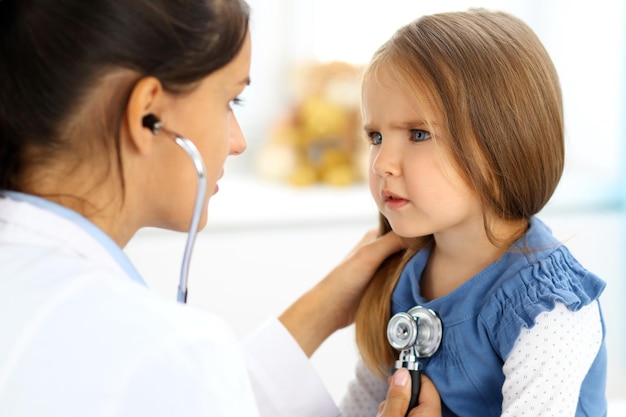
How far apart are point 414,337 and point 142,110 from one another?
1.85 feet

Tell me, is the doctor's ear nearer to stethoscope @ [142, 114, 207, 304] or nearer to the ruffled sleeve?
stethoscope @ [142, 114, 207, 304]

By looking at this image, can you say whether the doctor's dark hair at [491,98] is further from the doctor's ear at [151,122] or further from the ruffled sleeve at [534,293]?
the doctor's ear at [151,122]

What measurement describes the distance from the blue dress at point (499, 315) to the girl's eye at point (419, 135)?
209mm

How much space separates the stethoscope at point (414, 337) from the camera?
1335 mm

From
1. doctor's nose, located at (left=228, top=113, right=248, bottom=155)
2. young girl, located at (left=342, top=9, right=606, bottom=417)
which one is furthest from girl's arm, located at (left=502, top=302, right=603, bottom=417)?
doctor's nose, located at (left=228, top=113, right=248, bottom=155)

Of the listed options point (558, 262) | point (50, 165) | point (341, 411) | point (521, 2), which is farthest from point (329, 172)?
point (50, 165)

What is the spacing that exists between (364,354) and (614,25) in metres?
2.04

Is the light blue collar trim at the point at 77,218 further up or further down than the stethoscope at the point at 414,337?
further up

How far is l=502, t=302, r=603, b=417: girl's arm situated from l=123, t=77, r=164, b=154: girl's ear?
0.57 metres

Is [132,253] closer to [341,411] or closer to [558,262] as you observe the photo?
[341,411]

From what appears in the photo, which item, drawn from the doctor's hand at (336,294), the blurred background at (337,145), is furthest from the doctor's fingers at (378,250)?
the blurred background at (337,145)

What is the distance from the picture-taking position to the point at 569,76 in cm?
327

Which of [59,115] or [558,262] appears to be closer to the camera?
[59,115]

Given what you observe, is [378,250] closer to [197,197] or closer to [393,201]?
[393,201]
